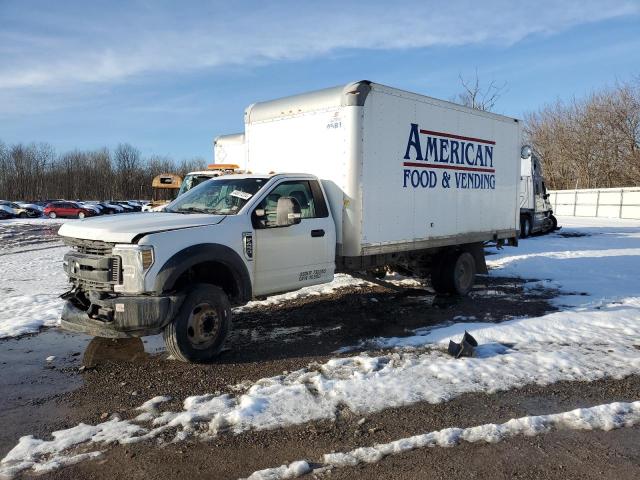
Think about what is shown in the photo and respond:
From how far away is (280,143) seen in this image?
26.1 feet

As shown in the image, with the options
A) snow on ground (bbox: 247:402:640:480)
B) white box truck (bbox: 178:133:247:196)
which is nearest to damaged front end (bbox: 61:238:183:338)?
snow on ground (bbox: 247:402:640:480)

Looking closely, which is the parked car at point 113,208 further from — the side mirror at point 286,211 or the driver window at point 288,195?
the side mirror at point 286,211

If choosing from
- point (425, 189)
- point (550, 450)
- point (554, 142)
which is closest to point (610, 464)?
point (550, 450)

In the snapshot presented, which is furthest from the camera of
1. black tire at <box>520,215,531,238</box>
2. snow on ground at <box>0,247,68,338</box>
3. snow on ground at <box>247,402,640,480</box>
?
black tire at <box>520,215,531,238</box>

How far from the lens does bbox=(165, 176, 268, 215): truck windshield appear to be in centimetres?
629

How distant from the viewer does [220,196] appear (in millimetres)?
6555

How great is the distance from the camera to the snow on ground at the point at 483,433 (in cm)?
348

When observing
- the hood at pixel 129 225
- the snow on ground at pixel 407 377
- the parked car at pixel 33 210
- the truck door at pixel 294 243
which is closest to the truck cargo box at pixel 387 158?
the truck door at pixel 294 243

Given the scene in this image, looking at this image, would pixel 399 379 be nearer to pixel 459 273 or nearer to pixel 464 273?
pixel 459 273

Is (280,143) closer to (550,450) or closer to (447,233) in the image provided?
(447,233)

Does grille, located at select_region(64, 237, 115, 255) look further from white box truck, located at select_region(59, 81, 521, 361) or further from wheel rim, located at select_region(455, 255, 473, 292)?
wheel rim, located at select_region(455, 255, 473, 292)

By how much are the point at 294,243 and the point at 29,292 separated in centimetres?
611

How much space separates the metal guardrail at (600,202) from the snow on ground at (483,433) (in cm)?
3749

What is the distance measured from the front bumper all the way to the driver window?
60.0 inches
